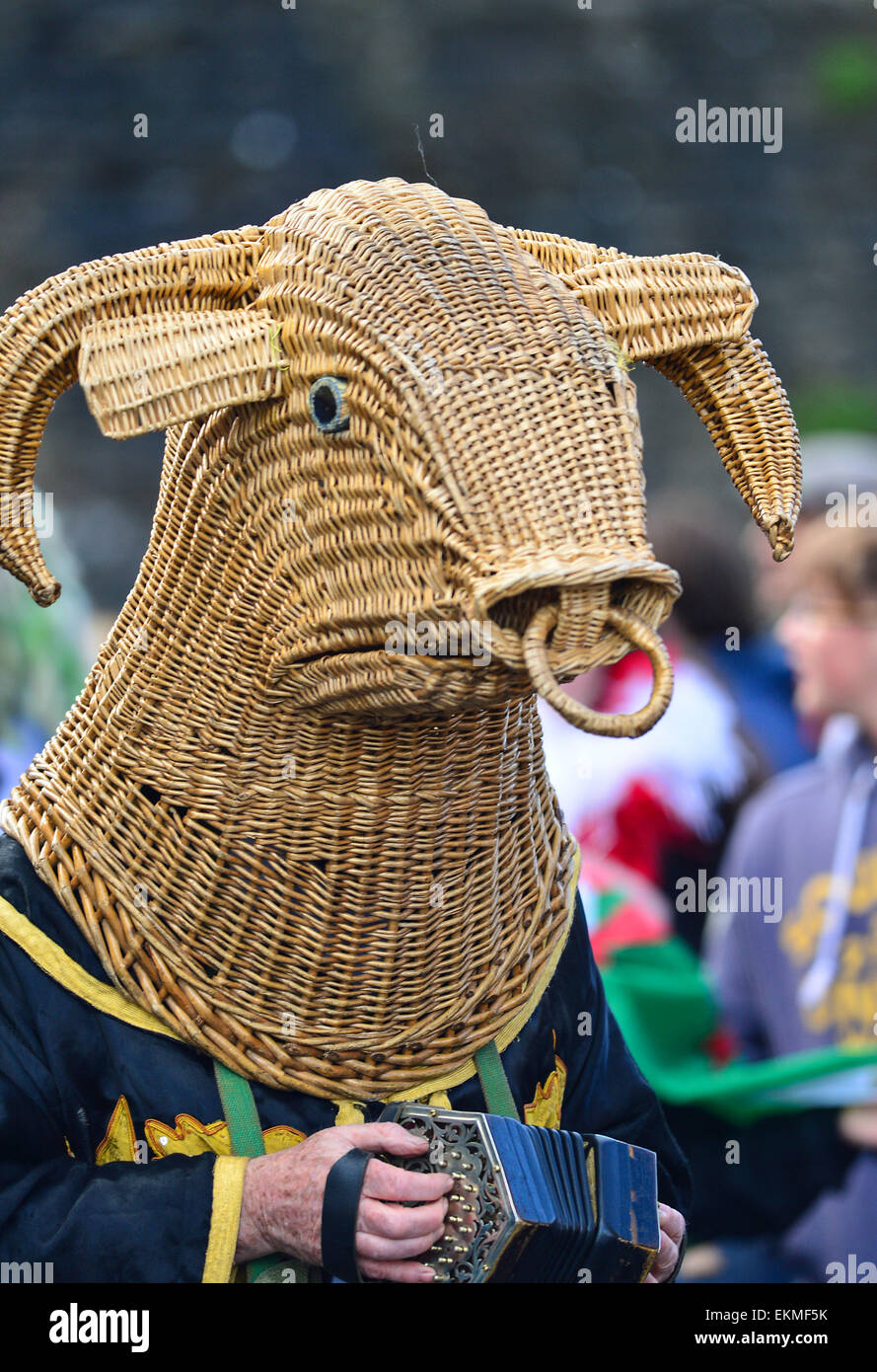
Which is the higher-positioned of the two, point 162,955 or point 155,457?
point 155,457

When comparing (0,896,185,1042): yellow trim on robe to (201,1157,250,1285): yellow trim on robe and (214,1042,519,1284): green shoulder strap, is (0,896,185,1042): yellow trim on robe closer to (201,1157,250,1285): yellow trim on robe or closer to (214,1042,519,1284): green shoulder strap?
(214,1042,519,1284): green shoulder strap

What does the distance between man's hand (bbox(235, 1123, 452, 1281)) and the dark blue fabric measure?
6cm

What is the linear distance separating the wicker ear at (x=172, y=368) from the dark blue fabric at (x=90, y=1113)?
1.85ft

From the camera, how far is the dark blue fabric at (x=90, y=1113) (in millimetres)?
1665

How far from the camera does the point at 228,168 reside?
907 centimetres

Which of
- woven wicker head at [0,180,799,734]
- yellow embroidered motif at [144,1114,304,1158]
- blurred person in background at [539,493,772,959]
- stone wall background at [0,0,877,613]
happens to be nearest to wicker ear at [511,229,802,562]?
woven wicker head at [0,180,799,734]

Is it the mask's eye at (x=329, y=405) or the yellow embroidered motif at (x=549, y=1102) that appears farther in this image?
the yellow embroidered motif at (x=549, y=1102)

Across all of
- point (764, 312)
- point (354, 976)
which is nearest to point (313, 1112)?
point (354, 976)

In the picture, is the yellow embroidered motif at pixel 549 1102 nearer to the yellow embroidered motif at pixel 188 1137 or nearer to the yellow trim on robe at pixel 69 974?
the yellow embroidered motif at pixel 188 1137

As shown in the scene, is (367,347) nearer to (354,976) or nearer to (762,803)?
(354,976)

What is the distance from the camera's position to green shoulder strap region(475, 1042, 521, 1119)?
188cm

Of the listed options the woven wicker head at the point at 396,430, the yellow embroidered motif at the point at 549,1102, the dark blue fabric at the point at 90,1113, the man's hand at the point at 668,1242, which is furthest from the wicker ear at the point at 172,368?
the man's hand at the point at 668,1242

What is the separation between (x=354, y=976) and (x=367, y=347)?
712 mm

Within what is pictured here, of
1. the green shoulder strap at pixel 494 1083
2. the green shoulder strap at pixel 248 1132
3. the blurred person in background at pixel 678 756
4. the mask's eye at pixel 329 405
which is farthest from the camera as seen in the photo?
the blurred person in background at pixel 678 756
